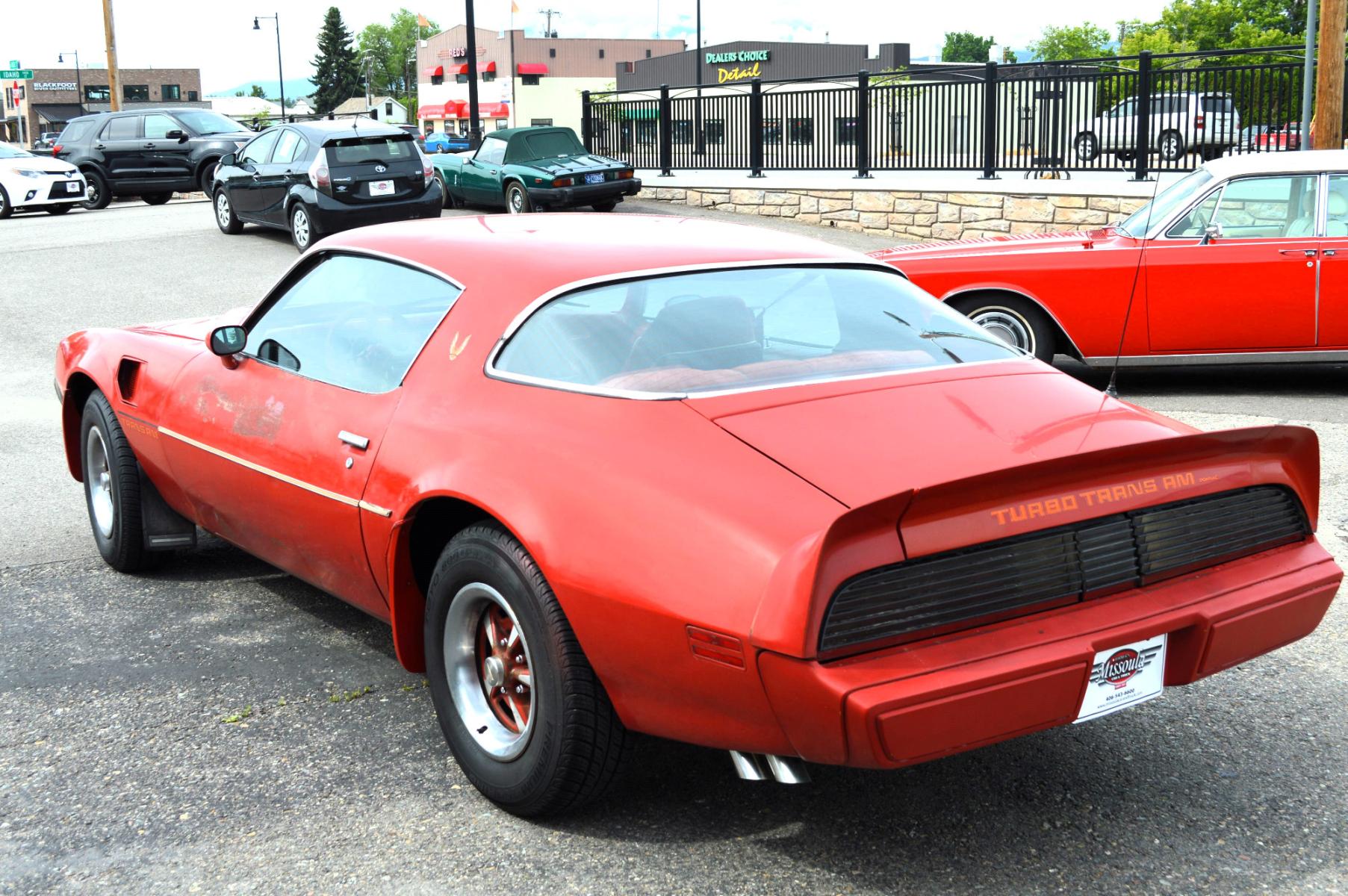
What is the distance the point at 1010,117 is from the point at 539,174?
648 centimetres

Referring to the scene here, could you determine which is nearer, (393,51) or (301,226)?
(301,226)

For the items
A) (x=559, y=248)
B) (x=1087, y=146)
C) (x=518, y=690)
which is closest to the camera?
(x=518, y=690)

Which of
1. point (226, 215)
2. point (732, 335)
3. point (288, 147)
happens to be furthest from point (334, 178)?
point (732, 335)

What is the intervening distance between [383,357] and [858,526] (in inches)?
71.5

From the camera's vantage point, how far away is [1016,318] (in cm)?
873

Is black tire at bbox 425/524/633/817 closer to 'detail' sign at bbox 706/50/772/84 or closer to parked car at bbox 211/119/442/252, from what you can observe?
parked car at bbox 211/119/442/252

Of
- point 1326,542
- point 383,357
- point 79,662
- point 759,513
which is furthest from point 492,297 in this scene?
point 1326,542

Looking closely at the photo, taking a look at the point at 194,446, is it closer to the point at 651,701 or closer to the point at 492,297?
the point at 492,297

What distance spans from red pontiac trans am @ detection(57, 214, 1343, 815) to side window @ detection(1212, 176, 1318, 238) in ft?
17.3

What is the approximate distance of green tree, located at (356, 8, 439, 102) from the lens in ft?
529

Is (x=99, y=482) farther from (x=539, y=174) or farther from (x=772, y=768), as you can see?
(x=539, y=174)

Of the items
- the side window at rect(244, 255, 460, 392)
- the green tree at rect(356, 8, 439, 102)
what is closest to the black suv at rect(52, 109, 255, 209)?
the side window at rect(244, 255, 460, 392)

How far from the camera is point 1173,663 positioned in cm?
306

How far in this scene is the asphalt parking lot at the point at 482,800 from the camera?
10.0 ft
